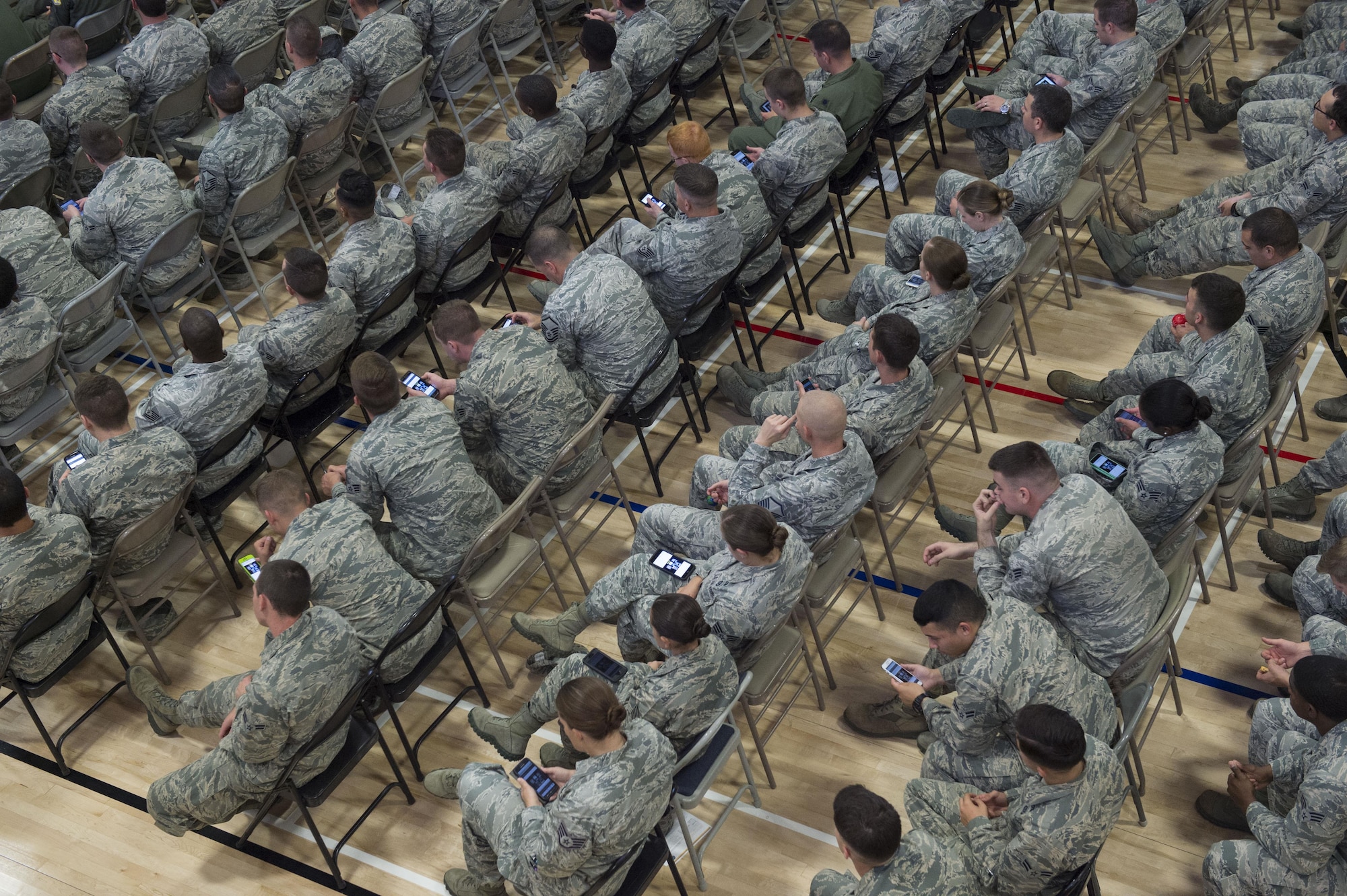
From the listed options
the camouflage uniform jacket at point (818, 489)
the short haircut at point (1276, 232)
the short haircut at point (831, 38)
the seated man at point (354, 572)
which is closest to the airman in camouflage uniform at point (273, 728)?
the seated man at point (354, 572)

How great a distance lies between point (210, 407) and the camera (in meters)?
5.90

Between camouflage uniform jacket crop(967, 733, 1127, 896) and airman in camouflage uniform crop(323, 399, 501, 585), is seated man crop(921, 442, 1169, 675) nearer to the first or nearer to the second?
camouflage uniform jacket crop(967, 733, 1127, 896)

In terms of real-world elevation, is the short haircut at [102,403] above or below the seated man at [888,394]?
above

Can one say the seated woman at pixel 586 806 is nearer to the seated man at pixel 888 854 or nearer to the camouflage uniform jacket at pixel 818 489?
the seated man at pixel 888 854

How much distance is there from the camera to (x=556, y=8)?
31.2ft

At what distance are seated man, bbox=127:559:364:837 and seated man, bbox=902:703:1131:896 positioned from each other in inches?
89.2

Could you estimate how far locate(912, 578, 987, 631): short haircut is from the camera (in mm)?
4512

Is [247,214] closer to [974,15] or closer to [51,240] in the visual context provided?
[51,240]

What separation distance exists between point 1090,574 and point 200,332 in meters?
3.98

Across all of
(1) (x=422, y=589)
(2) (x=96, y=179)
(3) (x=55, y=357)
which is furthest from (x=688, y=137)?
(2) (x=96, y=179)

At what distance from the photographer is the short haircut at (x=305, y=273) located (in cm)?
621

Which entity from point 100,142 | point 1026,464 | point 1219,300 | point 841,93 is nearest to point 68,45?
point 100,142

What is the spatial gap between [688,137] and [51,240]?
3509 millimetres

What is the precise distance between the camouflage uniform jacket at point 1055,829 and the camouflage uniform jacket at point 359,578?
2.31 meters
